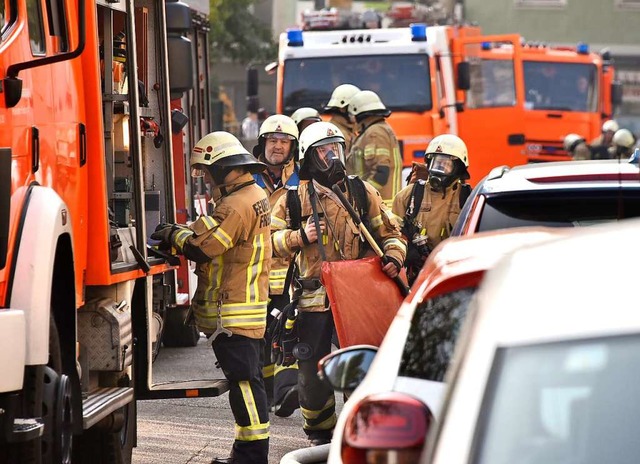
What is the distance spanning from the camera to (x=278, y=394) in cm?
986

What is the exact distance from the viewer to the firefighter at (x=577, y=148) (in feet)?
78.2

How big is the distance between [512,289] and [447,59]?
15803 mm

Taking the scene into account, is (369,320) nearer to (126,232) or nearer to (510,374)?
(126,232)

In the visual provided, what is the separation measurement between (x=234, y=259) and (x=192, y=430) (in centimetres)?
173

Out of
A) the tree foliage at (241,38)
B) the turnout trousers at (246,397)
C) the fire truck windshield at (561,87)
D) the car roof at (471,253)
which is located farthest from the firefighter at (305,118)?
the tree foliage at (241,38)

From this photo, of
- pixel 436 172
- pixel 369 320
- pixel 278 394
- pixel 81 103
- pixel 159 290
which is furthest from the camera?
pixel 436 172

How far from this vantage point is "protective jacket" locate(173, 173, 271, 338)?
26.2 ft

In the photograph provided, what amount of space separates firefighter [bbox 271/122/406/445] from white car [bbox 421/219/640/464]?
578cm

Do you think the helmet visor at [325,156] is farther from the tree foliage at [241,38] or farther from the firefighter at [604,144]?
the tree foliage at [241,38]

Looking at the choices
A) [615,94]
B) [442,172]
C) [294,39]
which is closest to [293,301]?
[442,172]

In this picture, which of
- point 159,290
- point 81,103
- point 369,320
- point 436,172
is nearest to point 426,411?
point 81,103

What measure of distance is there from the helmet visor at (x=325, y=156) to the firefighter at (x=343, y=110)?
172 inches

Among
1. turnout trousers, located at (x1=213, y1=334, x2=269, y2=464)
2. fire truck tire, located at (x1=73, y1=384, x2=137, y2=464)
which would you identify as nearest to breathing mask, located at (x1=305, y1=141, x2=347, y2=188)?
turnout trousers, located at (x1=213, y1=334, x2=269, y2=464)

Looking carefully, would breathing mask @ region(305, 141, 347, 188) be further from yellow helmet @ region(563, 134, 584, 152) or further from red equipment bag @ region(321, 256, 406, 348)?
yellow helmet @ region(563, 134, 584, 152)
